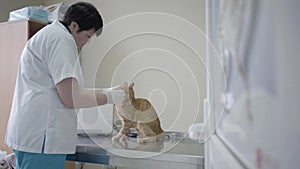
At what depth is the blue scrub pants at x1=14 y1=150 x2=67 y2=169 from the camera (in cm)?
102

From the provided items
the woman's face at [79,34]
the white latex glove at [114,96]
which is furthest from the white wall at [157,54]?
the woman's face at [79,34]

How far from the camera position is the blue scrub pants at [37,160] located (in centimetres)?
102

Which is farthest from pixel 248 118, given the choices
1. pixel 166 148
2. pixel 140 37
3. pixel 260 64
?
pixel 140 37

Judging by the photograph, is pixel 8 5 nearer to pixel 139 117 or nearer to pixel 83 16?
pixel 83 16

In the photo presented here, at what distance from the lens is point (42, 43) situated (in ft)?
3.43

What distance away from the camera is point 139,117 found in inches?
52.0

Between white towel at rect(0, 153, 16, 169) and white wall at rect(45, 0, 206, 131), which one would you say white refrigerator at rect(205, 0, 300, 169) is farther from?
white towel at rect(0, 153, 16, 169)

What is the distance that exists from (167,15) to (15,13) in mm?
987

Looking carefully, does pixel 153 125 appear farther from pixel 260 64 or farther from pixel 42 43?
pixel 260 64

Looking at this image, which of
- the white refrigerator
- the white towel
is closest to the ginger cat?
the white towel

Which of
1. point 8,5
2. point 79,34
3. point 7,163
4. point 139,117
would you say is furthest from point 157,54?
point 8,5

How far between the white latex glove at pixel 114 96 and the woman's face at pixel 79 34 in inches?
9.1

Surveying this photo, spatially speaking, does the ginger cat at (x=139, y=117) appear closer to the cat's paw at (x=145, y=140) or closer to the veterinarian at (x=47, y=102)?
the cat's paw at (x=145, y=140)

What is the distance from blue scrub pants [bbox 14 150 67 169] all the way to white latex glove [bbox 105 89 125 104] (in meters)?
0.29
